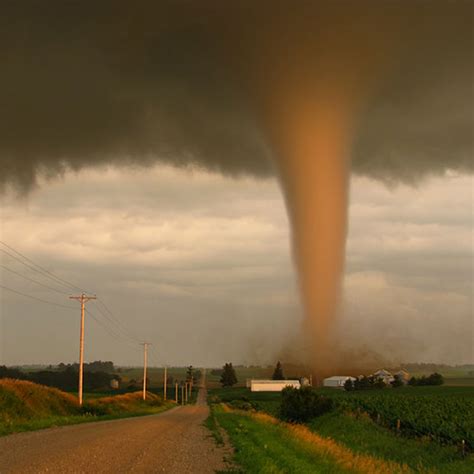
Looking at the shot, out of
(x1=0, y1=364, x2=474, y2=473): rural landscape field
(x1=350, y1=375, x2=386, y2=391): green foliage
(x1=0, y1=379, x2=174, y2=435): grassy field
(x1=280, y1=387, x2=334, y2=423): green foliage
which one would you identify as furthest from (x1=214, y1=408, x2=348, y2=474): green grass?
(x1=350, y1=375, x2=386, y2=391): green foliage

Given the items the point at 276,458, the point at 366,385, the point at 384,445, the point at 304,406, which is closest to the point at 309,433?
the point at 384,445

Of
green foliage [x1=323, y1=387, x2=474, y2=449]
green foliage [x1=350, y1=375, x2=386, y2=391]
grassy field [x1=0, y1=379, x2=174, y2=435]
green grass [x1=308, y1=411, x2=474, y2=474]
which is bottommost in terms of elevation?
green foliage [x1=350, y1=375, x2=386, y2=391]

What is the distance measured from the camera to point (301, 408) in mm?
73812

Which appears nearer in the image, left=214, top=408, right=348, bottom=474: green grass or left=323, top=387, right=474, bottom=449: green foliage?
left=214, top=408, right=348, bottom=474: green grass

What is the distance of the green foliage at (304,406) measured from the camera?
73.6m

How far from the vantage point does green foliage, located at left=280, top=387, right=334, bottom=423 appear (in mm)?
73600

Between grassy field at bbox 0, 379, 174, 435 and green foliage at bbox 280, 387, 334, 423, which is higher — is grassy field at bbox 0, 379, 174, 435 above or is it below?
above

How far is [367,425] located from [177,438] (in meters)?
31.0

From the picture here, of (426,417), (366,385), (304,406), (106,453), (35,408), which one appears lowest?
(366,385)

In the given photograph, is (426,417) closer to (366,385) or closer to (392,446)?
(392,446)

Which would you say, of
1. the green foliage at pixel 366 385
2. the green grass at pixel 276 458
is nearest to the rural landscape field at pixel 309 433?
the green grass at pixel 276 458

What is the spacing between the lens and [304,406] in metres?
73.8

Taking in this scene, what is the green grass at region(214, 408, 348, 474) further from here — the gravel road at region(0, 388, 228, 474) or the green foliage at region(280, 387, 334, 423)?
the green foliage at region(280, 387, 334, 423)

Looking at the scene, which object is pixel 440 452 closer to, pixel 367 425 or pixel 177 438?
pixel 367 425
